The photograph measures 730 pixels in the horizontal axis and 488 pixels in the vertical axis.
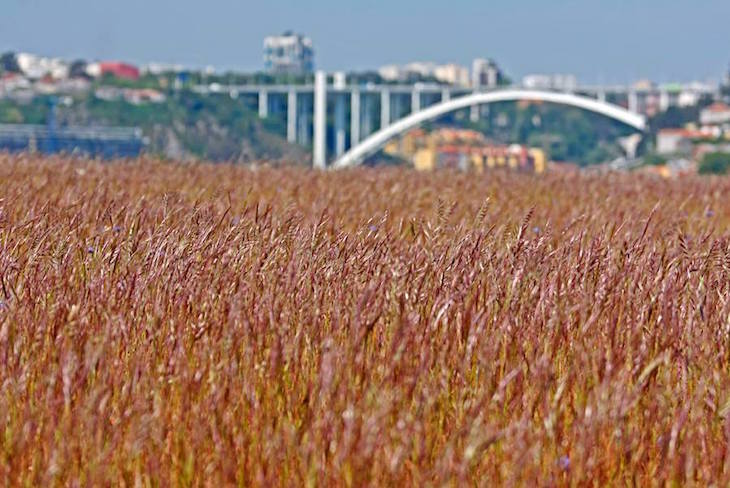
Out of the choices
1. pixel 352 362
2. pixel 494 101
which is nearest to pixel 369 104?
pixel 494 101

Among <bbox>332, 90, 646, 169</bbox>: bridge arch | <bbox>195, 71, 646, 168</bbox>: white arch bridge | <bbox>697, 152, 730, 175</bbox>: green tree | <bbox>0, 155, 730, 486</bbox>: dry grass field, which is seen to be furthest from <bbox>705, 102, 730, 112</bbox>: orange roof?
Answer: <bbox>0, 155, 730, 486</bbox>: dry grass field

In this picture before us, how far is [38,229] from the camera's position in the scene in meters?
4.39

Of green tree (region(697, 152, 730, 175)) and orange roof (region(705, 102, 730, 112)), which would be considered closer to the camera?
green tree (region(697, 152, 730, 175))

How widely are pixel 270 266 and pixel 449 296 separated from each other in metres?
0.74

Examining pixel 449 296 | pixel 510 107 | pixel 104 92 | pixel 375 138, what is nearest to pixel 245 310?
pixel 449 296

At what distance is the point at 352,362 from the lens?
2.70 metres

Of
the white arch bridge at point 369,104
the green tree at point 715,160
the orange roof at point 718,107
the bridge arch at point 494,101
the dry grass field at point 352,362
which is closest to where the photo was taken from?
the dry grass field at point 352,362

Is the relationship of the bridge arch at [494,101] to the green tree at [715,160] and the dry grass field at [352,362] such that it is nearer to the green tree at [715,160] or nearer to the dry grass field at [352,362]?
the green tree at [715,160]

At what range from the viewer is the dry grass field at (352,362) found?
2.46m

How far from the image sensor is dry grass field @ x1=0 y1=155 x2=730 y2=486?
246 cm

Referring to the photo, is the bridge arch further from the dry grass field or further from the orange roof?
the dry grass field

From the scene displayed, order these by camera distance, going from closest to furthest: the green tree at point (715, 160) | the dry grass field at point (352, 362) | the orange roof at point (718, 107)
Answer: the dry grass field at point (352, 362)
the green tree at point (715, 160)
the orange roof at point (718, 107)

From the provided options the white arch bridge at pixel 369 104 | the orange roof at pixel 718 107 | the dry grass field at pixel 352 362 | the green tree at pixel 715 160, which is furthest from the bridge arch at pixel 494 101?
the dry grass field at pixel 352 362

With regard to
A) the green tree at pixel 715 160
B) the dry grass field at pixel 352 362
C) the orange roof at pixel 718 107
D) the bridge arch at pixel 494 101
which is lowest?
the green tree at pixel 715 160
